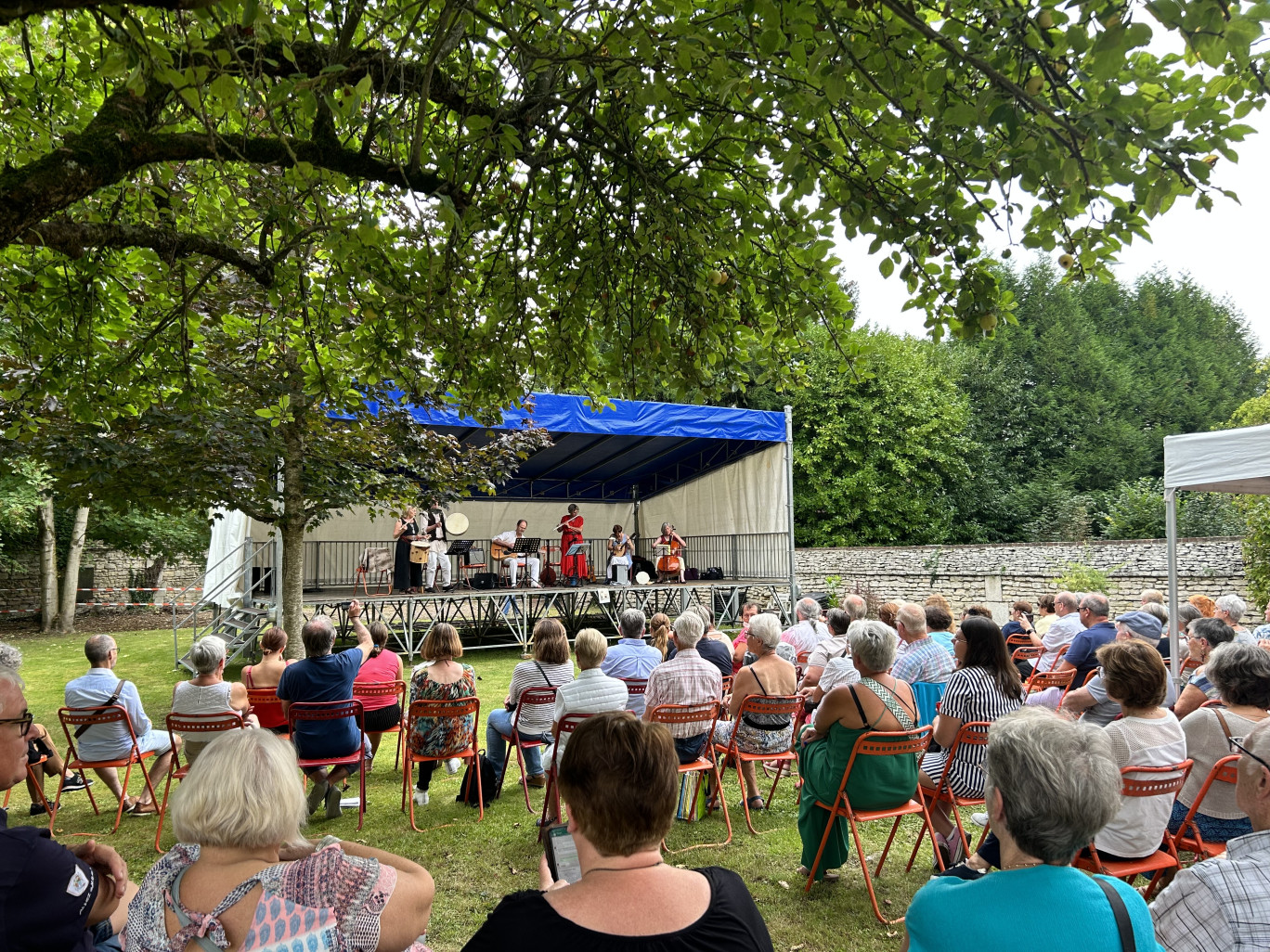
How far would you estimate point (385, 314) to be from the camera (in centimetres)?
426

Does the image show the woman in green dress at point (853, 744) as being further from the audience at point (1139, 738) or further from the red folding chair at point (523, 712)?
the red folding chair at point (523, 712)

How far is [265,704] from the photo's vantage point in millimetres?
5348

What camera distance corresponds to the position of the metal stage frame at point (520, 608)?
12914 mm

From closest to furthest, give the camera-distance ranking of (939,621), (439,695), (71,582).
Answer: (439,695)
(939,621)
(71,582)

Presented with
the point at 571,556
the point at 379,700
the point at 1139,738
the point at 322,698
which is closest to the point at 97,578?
the point at 571,556

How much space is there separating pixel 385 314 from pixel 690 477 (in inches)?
551

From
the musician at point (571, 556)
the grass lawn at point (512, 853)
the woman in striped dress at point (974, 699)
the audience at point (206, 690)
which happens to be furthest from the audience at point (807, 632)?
the musician at point (571, 556)

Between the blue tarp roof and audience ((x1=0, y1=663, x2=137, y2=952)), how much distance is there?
30.1ft

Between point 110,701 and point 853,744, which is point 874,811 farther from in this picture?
point 110,701

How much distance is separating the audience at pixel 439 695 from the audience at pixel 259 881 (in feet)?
10.7

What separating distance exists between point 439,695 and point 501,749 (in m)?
0.71

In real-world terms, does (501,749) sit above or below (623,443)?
below

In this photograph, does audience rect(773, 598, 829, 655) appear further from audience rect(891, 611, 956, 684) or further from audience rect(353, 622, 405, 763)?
audience rect(353, 622, 405, 763)

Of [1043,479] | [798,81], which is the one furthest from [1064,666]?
[1043,479]
